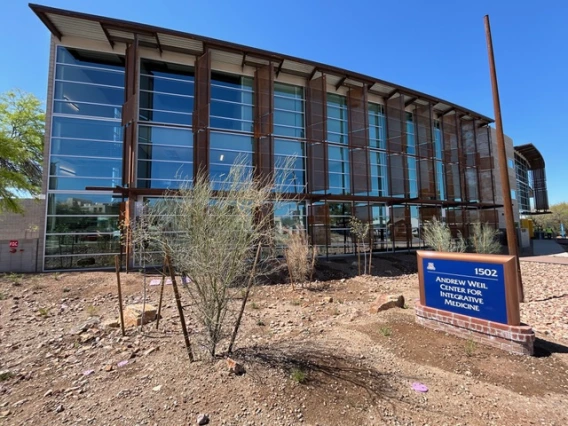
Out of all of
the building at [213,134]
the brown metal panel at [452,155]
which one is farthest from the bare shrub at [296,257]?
the brown metal panel at [452,155]

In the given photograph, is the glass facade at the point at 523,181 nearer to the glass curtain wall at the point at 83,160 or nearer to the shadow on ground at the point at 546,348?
the shadow on ground at the point at 546,348

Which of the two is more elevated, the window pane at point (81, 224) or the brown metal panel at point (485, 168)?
the brown metal panel at point (485, 168)

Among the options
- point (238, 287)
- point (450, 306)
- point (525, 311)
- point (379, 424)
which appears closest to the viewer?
point (379, 424)

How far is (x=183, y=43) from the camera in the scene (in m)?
16.7

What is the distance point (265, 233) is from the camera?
15.2 feet

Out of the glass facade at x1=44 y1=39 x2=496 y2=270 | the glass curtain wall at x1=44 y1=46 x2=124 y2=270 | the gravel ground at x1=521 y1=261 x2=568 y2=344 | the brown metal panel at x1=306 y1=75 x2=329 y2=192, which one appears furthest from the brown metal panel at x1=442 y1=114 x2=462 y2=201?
the glass curtain wall at x1=44 y1=46 x2=124 y2=270

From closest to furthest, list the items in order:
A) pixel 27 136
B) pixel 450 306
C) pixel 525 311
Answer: pixel 450 306
pixel 525 311
pixel 27 136

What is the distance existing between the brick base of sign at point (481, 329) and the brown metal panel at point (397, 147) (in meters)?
18.2

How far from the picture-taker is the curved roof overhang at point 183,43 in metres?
14.5

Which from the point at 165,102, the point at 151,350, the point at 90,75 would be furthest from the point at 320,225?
the point at 90,75

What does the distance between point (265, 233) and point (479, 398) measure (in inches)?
136

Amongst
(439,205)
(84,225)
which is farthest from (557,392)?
(439,205)

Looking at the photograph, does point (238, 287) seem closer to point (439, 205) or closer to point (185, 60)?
point (185, 60)

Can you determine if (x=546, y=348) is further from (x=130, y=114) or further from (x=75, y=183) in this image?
(x=75, y=183)
